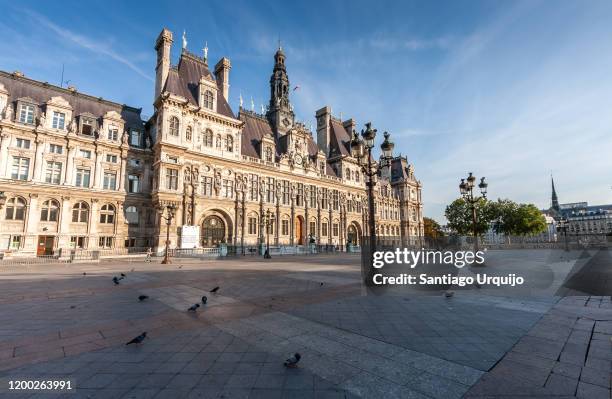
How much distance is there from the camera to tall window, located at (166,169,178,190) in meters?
31.0

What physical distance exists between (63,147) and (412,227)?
63.7 m

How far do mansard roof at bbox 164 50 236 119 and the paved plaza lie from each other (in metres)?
30.3

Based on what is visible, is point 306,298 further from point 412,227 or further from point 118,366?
point 412,227

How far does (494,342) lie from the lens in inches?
197

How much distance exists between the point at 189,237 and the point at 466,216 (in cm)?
6584

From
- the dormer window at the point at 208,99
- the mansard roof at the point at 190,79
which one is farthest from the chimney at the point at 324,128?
the dormer window at the point at 208,99

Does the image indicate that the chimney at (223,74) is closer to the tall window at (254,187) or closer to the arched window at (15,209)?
the tall window at (254,187)

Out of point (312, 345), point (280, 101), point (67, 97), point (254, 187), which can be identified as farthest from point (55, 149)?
point (312, 345)

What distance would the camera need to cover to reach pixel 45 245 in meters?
27.3

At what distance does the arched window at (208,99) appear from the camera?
35938mm

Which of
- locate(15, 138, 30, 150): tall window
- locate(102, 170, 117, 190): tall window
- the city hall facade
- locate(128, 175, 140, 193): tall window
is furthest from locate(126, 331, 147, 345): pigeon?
locate(15, 138, 30, 150): tall window

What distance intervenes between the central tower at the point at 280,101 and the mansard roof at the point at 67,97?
20516 millimetres

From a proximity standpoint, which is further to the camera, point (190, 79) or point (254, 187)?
point (254, 187)

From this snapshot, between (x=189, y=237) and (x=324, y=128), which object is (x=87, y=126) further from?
(x=324, y=128)
